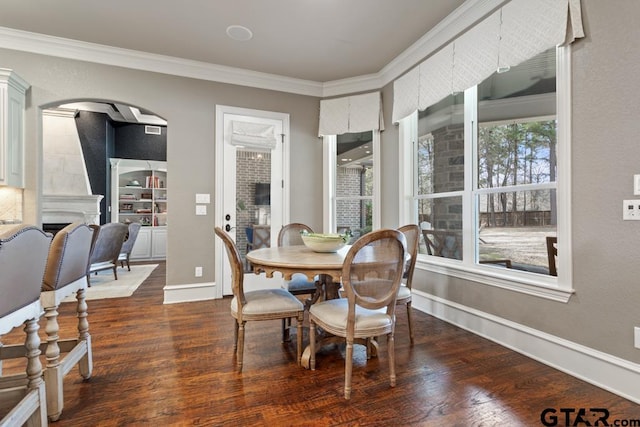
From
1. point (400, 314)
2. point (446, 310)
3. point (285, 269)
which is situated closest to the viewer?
point (285, 269)

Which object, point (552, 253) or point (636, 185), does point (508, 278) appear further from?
point (636, 185)

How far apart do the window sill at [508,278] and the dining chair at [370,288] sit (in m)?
1.16

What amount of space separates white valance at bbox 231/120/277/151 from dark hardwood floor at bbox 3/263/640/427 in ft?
7.84

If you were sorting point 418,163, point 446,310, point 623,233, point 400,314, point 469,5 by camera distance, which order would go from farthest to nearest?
point 418,163 < point 400,314 < point 446,310 < point 469,5 < point 623,233

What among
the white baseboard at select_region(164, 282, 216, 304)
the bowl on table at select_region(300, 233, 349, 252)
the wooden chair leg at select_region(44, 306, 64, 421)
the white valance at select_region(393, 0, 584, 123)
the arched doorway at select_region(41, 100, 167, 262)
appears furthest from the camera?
the arched doorway at select_region(41, 100, 167, 262)

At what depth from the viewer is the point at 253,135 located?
4074 millimetres

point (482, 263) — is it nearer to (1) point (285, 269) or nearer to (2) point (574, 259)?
(2) point (574, 259)

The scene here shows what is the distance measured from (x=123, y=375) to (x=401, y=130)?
11.6 ft

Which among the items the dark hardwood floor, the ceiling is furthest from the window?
the dark hardwood floor

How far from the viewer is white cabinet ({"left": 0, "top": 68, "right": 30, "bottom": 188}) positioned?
9.61 ft

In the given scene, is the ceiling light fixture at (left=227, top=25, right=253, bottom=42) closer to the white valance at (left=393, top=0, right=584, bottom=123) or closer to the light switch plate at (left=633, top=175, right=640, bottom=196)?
the white valance at (left=393, top=0, right=584, bottom=123)

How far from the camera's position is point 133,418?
1576 mm

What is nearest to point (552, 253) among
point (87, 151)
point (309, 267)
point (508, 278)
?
point (508, 278)

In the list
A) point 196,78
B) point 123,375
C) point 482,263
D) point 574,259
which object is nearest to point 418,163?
point 482,263
